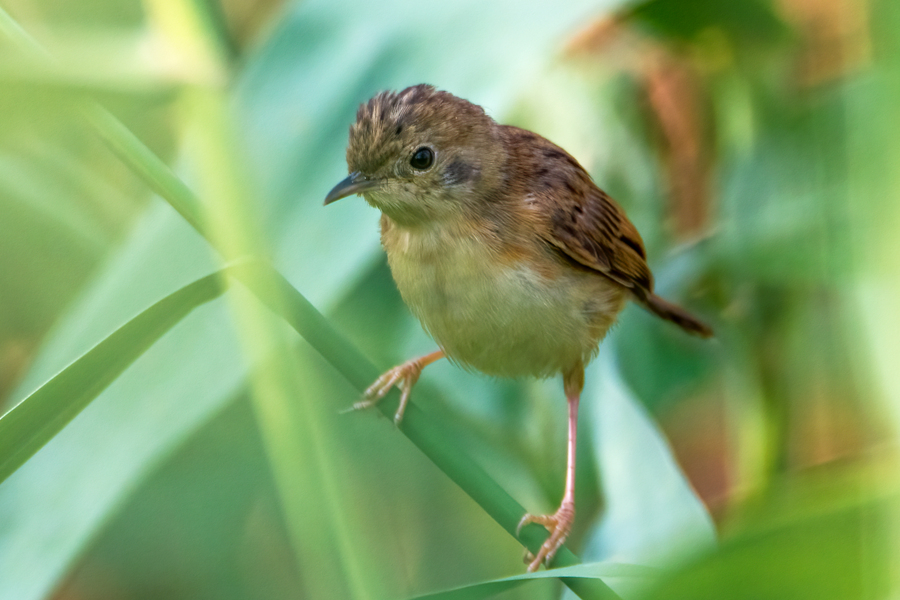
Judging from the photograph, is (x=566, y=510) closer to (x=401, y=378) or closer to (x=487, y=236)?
(x=401, y=378)

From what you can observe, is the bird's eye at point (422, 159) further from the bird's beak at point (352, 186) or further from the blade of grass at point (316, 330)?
the blade of grass at point (316, 330)

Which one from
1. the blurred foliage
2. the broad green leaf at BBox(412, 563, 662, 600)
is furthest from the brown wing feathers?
the broad green leaf at BBox(412, 563, 662, 600)

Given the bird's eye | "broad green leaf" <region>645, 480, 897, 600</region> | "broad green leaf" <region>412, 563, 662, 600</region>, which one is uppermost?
the bird's eye

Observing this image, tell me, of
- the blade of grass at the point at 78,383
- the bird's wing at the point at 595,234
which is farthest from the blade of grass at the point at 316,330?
the bird's wing at the point at 595,234

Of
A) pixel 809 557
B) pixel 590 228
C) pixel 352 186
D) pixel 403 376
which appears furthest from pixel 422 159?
pixel 809 557

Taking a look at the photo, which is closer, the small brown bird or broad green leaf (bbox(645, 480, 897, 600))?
broad green leaf (bbox(645, 480, 897, 600))

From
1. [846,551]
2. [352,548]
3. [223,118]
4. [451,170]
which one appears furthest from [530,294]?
[846,551]

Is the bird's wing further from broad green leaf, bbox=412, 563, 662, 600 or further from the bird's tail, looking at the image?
broad green leaf, bbox=412, 563, 662, 600
